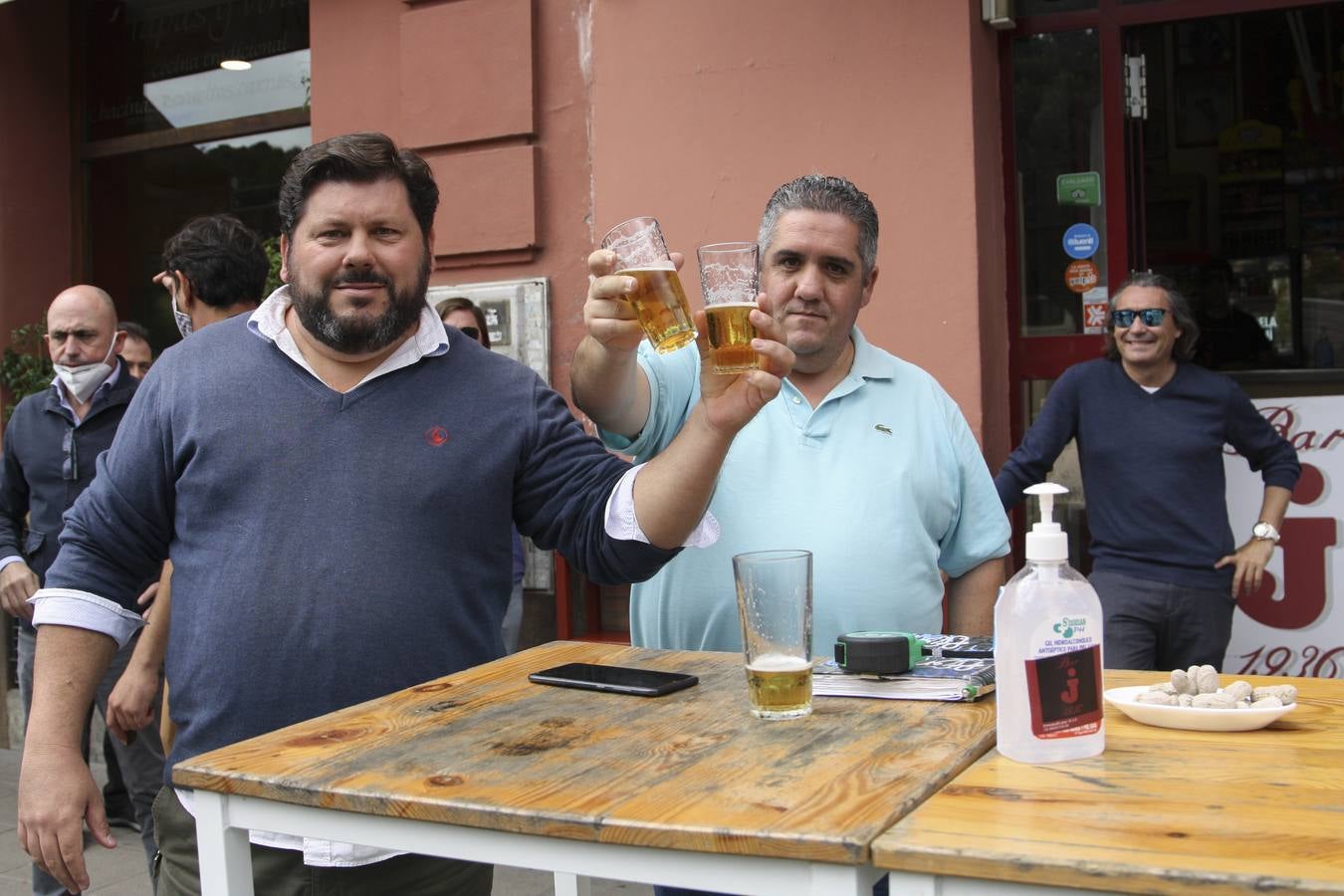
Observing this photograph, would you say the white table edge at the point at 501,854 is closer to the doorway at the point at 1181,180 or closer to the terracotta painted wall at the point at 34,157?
the doorway at the point at 1181,180

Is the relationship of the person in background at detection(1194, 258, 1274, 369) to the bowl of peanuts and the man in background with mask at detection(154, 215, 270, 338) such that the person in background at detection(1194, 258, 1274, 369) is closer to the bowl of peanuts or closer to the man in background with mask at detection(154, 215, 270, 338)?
the man in background with mask at detection(154, 215, 270, 338)

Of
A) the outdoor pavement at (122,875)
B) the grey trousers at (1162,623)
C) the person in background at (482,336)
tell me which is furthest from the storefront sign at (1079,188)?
the outdoor pavement at (122,875)

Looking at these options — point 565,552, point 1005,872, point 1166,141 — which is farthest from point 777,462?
point 1166,141

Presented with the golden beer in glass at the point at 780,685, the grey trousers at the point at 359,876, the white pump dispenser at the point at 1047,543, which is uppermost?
the white pump dispenser at the point at 1047,543

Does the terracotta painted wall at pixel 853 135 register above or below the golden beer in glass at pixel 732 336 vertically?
above

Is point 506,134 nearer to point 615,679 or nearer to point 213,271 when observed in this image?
point 213,271

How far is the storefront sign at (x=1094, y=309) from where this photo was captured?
4828mm

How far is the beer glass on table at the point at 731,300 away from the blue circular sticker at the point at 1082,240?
3.22m

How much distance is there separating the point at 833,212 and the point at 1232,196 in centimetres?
370

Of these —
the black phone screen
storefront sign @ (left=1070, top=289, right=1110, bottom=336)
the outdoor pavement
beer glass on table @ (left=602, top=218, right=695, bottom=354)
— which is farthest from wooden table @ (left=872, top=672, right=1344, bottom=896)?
storefront sign @ (left=1070, top=289, right=1110, bottom=336)

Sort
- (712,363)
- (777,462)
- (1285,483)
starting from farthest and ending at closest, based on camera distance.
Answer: (1285,483), (777,462), (712,363)

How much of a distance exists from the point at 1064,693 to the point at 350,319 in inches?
54.6

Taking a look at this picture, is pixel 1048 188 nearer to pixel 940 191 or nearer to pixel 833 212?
pixel 940 191

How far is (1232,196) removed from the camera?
18.7 feet
